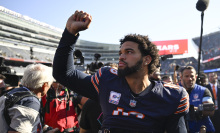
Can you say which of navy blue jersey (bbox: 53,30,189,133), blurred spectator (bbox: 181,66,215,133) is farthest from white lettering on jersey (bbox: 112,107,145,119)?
blurred spectator (bbox: 181,66,215,133)

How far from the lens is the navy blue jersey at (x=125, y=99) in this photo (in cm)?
143

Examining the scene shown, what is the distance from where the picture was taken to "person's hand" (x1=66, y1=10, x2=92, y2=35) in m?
1.34

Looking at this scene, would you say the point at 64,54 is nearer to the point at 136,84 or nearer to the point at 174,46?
the point at 136,84

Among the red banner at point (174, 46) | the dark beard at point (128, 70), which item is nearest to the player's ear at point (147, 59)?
the dark beard at point (128, 70)

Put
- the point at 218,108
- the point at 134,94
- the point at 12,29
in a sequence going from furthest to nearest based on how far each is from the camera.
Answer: the point at 12,29
the point at 218,108
the point at 134,94

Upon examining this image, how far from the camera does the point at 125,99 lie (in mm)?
1578

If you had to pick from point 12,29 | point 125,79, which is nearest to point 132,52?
point 125,79

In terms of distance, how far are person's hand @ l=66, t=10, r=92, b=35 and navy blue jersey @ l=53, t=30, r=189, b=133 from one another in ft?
0.17

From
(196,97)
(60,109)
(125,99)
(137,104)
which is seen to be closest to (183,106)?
(137,104)

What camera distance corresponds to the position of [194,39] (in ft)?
153

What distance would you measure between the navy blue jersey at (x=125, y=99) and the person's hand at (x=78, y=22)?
0.05 metres

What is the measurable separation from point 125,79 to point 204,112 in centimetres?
120

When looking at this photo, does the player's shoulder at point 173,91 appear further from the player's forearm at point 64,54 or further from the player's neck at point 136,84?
the player's forearm at point 64,54

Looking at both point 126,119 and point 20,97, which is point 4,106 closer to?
point 20,97
